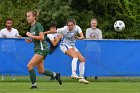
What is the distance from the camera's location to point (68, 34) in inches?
707

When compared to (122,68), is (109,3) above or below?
above

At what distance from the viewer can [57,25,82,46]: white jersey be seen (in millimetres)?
17891

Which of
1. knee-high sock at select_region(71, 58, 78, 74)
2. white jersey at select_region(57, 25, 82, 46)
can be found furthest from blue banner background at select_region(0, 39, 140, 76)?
knee-high sock at select_region(71, 58, 78, 74)

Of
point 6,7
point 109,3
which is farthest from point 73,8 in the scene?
point 6,7

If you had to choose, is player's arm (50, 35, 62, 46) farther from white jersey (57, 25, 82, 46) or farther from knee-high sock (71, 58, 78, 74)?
knee-high sock (71, 58, 78, 74)

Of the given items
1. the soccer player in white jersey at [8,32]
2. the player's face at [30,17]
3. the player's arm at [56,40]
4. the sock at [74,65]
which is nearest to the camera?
the player's face at [30,17]

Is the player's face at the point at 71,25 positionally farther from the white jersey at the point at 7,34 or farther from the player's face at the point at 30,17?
the player's face at the point at 30,17

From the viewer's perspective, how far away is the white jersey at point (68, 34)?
58.7 feet

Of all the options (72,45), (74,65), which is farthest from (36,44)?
(72,45)

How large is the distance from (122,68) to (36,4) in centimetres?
2069

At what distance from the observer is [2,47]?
1870 centimetres

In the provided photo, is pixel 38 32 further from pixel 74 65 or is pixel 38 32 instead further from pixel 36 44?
pixel 74 65

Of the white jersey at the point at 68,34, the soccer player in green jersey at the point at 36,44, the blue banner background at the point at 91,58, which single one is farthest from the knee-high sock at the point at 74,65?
the soccer player in green jersey at the point at 36,44

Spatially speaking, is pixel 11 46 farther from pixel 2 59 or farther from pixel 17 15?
pixel 17 15
